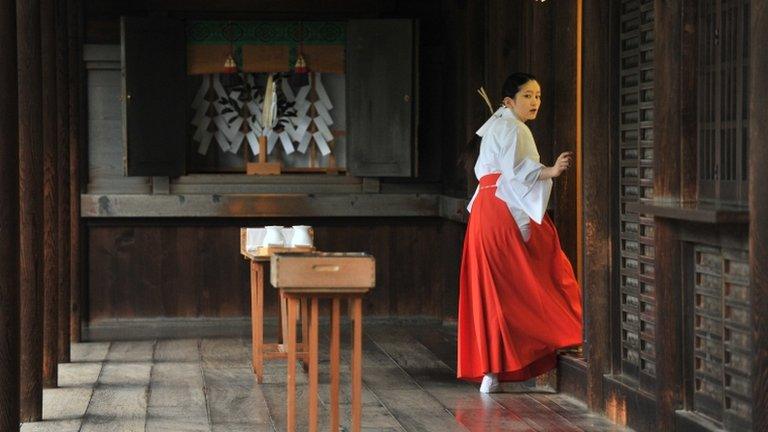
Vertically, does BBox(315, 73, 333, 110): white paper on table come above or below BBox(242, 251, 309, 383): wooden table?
above

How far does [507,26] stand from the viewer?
8086mm

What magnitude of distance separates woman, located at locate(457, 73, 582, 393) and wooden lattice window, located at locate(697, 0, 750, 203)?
1.77 m

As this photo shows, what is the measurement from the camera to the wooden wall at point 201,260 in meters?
9.83

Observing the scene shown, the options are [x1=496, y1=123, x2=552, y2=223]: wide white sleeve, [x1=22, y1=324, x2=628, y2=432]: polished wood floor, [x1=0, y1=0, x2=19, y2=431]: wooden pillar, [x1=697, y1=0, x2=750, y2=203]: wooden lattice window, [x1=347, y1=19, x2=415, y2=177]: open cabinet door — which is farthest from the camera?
[x1=347, y1=19, x2=415, y2=177]: open cabinet door

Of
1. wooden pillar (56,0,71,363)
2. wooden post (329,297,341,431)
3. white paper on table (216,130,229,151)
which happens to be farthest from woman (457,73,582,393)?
white paper on table (216,130,229,151)

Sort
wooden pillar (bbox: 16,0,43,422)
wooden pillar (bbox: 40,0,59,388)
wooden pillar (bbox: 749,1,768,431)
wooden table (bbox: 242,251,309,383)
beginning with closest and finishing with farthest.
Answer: wooden pillar (bbox: 749,1,768,431) < wooden pillar (bbox: 16,0,43,422) < wooden table (bbox: 242,251,309,383) < wooden pillar (bbox: 40,0,59,388)

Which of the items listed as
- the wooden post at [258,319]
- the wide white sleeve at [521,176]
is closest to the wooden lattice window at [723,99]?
the wide white sleeve at [521,176]

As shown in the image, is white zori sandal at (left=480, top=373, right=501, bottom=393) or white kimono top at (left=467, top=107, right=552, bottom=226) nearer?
white kimono top at (left=467, top=107, right=552, bottom=226)

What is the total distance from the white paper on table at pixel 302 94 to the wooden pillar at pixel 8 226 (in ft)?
15.4

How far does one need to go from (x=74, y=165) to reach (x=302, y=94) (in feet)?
6.06

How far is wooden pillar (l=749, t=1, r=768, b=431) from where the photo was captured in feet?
13.8

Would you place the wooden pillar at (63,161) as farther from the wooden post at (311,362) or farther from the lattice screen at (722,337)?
the lattice screen at (722,337)

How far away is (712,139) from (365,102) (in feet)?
16.3

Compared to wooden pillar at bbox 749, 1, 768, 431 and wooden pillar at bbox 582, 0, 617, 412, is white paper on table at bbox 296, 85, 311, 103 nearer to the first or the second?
wooden pillar at bbox 582, 0, 617, 412
